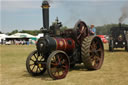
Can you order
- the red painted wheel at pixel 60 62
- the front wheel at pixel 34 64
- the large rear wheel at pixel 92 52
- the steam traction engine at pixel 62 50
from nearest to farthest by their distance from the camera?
1. the red painted wheel at pixel 60 62
2. the steam traction engine at pixel 62 50
3. the front wheel at pixel 34 64
4. the large rear wheel at pixel 92 52

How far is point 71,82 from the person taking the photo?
5.66m

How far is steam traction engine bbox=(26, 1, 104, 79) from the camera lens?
639 cm

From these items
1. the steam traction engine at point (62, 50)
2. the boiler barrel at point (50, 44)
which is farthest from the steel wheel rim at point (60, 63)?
the boiler barrel at point (50, 44)

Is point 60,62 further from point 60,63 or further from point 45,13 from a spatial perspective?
point 45,13

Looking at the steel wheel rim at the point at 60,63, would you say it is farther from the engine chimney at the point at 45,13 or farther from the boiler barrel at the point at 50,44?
the engine chimney at the point at 45,13

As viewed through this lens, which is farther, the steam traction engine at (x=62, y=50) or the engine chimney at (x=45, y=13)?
the engine chimney at (x=45, y=13)

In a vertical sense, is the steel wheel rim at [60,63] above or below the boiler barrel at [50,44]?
below

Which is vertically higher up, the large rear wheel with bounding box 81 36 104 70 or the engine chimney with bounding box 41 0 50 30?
the engine chimney with bounding box 41 0 50 30

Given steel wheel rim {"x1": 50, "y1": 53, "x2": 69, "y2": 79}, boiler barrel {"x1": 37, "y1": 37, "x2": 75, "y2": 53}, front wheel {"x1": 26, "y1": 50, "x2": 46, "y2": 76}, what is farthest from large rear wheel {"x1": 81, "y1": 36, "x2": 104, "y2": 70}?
front wheel {"x1": 26, "y1": 50, "x2": 46, "y2": 76}

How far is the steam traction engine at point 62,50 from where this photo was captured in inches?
251

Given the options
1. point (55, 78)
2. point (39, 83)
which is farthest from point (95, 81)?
point (39, 83)

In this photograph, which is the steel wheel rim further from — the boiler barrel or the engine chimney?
the engine chimney

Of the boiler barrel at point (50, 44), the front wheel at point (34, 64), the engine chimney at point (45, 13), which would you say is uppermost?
the engine chimney at point (45, 13)

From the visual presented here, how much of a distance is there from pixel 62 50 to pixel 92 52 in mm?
1540
